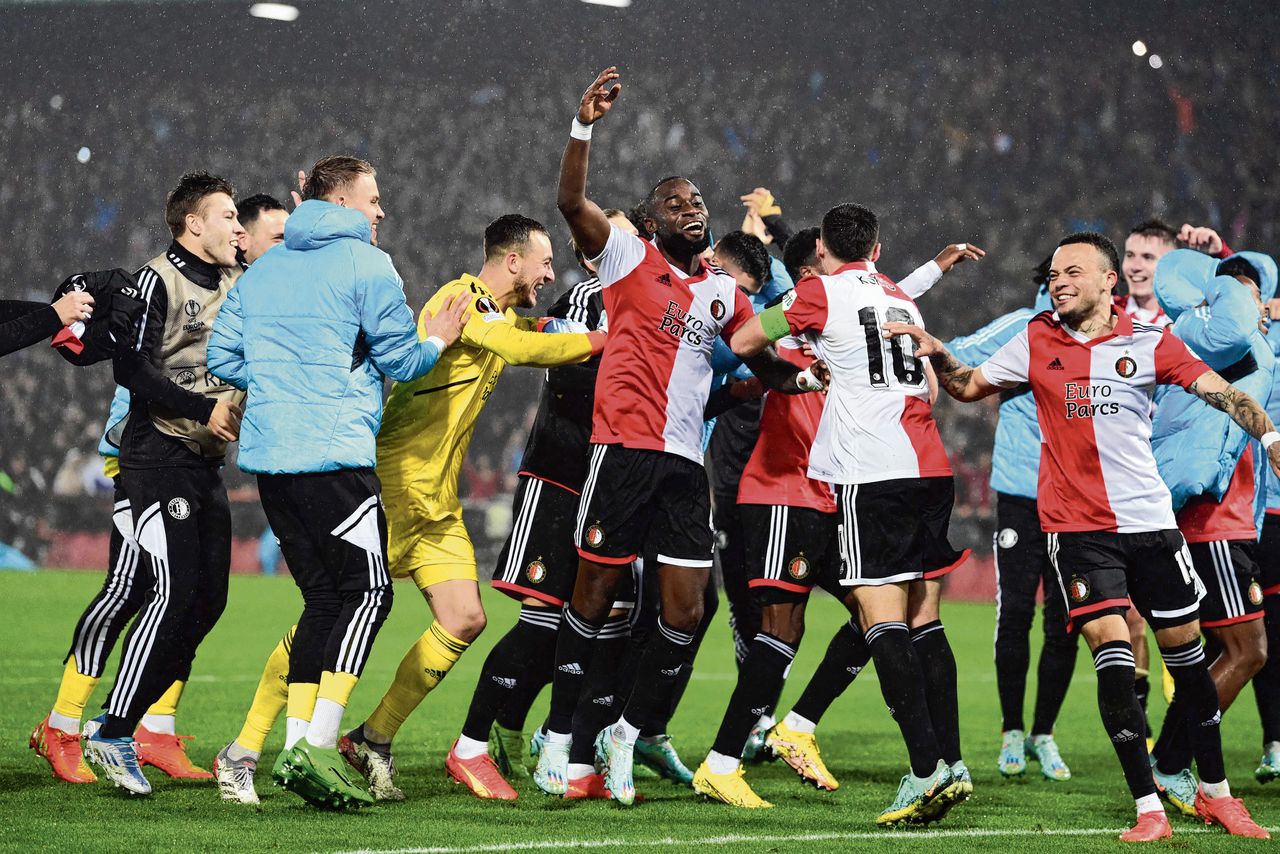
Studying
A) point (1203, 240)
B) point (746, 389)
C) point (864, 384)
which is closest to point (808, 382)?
point (864, 384)

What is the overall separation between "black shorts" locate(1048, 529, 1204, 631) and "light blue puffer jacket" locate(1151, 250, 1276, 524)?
88 cm

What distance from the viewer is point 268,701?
460 centimetres

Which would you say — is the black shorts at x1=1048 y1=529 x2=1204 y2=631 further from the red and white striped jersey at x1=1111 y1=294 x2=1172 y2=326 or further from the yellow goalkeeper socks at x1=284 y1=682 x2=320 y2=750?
the yellow goalkeeper socks at x1=284 y1=682 x2=320 y2=750

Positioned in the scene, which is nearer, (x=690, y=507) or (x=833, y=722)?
(x=690, y=507)

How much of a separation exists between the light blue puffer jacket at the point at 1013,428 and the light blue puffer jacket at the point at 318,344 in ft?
8.52

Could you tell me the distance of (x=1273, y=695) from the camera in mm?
5793

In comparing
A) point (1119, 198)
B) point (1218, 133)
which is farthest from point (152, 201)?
point (1218, 133)

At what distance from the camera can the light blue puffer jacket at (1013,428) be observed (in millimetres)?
5883

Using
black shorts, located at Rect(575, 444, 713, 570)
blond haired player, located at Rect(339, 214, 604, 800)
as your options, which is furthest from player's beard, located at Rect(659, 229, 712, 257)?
black shorts, located at Rect(575, 444, 713, 570)

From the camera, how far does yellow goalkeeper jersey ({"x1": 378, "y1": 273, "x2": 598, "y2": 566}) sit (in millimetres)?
4750

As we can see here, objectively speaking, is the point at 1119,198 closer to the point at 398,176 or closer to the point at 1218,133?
the point at 1218,133

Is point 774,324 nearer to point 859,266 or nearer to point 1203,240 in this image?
point 859,266

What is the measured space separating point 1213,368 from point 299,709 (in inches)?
137

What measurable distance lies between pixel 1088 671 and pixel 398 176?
802 centimetres
